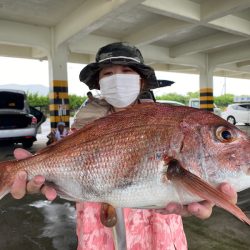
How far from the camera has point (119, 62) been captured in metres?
1.68

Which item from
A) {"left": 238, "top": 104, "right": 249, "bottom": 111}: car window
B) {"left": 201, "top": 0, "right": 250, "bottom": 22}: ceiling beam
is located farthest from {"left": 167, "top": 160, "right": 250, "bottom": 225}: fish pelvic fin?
{"left": 238, "top": 104, "right": 249, "bottom": 111}: car window

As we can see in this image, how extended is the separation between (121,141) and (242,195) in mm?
4434

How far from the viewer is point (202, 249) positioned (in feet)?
10.5

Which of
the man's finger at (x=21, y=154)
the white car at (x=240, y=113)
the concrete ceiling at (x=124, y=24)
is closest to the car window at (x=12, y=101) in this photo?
the concrete ceiling at (x=124, y=24)

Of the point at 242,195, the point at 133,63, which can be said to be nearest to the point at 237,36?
the point at 242,195

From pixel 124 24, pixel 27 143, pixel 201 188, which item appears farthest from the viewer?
pixel 27 143

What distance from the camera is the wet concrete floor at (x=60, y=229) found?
336 cm

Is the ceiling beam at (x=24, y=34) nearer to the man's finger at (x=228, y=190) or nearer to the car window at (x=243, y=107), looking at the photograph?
the man's finger at (x=228, y=190)

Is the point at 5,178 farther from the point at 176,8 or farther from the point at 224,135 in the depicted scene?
the point at 176,8

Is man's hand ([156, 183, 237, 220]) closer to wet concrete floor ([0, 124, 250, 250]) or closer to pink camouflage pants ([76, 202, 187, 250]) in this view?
pink camouflage pants ([76, 202, 187, 250])

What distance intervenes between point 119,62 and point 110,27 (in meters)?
9.70

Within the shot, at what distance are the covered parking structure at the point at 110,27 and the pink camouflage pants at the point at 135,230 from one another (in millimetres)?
6127

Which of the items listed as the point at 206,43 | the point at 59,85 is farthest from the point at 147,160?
the point at 206,43

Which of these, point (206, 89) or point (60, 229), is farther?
point (206, 89)
